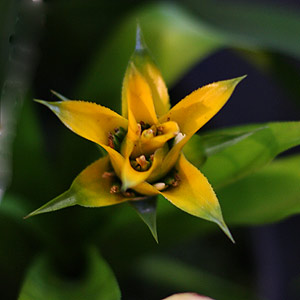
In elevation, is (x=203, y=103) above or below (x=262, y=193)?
above

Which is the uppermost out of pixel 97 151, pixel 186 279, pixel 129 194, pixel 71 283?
pixel 129 194

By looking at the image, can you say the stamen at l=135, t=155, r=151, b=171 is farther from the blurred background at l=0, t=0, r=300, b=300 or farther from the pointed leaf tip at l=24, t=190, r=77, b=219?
the blurred background at l=0, t=0, r=300, b=300

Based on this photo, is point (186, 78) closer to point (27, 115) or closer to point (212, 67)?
point (212, 67)

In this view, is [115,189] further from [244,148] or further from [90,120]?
[244,148]

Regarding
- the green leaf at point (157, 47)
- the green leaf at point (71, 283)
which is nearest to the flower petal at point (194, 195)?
the green leaf at point (71, 283)

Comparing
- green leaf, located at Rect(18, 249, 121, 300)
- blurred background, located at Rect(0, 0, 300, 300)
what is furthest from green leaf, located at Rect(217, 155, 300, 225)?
green leaf, located at Rect(18, 249, 121, 300)

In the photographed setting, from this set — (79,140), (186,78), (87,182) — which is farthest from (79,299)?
(186,78)

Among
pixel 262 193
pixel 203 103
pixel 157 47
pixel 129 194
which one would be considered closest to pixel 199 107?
pixel 203 103
